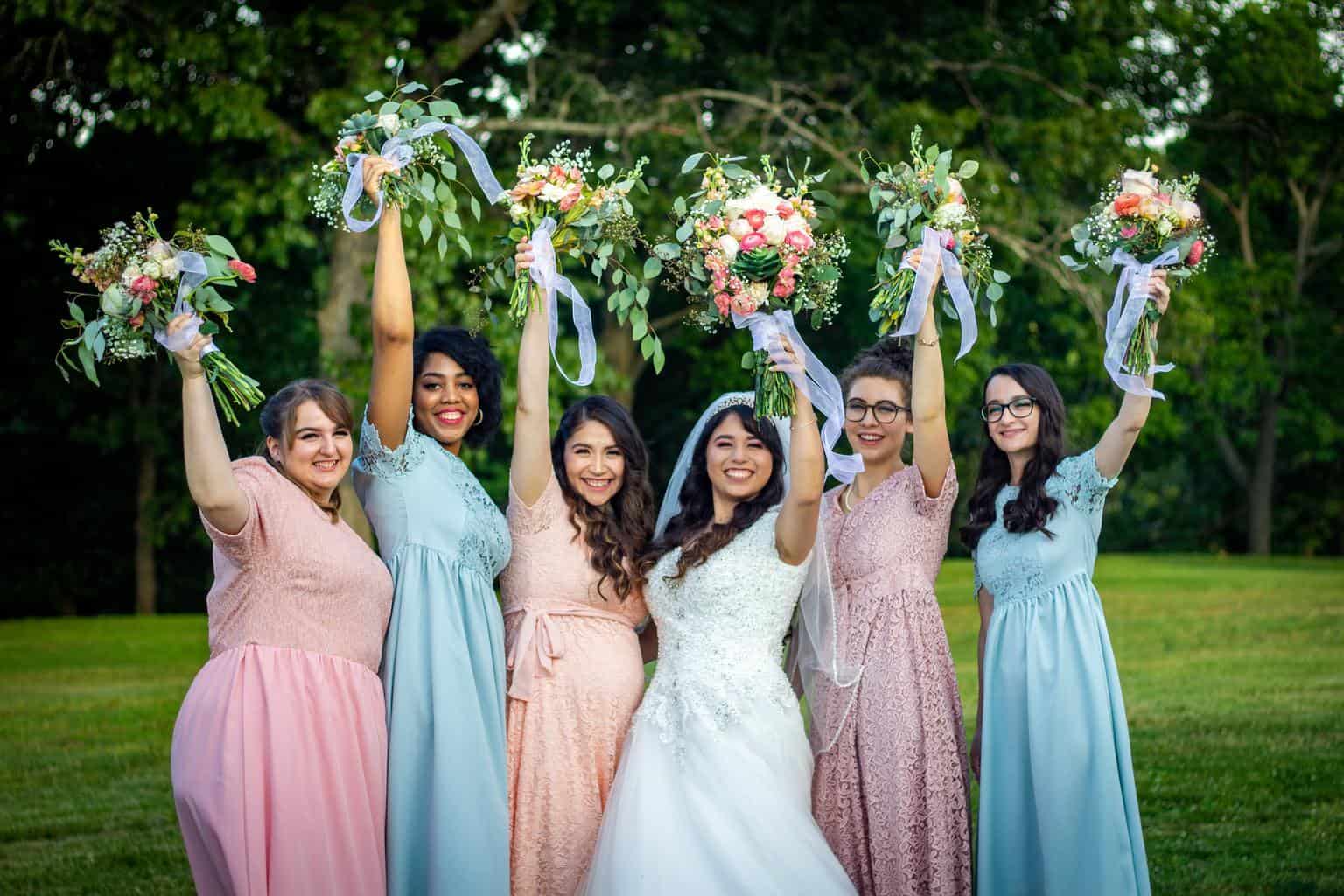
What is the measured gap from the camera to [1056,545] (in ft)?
17.3

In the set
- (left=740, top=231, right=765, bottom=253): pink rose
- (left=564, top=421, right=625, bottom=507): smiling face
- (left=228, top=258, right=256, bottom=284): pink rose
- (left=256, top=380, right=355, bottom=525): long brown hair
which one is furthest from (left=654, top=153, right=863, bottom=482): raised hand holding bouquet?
(left=228, top=258, right=256, bottom=284): pink rose

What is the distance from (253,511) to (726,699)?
5.60 feet

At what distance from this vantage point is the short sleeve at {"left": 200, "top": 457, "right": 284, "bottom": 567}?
4.57 meters

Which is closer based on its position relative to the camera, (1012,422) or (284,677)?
(284,677)

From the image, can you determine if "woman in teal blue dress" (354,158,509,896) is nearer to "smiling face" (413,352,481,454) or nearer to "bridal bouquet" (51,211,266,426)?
"smiling face" (413,352,481,454)

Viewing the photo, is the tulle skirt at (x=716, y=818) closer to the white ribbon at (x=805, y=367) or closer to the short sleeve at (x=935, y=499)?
the short sleeve at (x=935, y=499)

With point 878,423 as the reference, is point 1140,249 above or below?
above

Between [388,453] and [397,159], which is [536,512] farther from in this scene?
[397,159]

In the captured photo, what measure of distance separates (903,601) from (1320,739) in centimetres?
574

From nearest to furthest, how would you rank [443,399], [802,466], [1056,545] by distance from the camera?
[802,466] → [1056,545] → [443,399]

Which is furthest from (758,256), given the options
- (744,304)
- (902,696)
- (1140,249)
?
(902,696)

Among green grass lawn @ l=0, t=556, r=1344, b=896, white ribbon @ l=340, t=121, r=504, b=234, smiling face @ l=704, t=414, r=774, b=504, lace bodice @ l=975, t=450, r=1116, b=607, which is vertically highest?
white ribbon @ l=340, t=121, r=504, b=234

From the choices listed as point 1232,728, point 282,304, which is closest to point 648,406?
point 282,304

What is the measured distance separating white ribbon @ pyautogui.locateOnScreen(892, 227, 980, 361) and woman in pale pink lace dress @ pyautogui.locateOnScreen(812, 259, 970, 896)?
7cm
